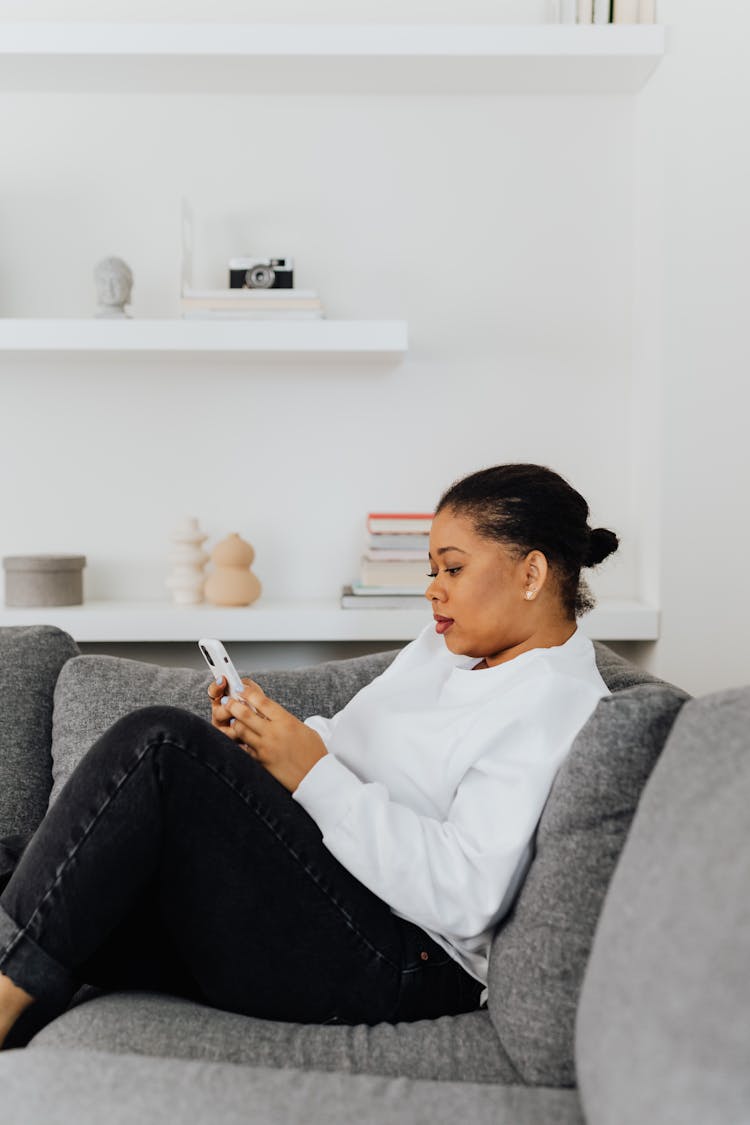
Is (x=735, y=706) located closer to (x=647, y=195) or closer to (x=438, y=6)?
(x=647, y=195)

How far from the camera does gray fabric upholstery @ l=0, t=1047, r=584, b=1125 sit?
39.0 inches

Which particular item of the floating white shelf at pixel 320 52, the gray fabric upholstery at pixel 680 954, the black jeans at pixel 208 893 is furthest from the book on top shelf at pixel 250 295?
the gray fabric upholstery at pixel 680 954

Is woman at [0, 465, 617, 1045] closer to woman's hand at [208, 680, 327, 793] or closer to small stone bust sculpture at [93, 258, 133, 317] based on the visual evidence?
woman's hand at [208, 680, 327, 793]

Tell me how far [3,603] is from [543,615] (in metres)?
1.60

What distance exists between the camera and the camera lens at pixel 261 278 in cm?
259

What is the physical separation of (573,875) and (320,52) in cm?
195

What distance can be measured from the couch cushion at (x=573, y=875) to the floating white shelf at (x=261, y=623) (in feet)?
4.16

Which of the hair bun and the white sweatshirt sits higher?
the hair bun

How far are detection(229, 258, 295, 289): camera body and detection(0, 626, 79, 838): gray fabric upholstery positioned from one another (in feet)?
3.20

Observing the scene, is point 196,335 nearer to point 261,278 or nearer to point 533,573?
point 261,278

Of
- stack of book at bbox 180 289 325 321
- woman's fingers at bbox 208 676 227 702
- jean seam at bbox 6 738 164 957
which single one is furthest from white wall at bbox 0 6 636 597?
jean seam at bbox 6 738 164 957

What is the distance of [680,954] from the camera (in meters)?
0.89

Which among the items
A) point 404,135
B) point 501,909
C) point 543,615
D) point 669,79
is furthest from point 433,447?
point 501,909

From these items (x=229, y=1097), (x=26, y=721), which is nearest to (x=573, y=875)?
(x=229, y=1097)
